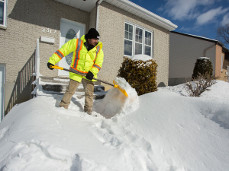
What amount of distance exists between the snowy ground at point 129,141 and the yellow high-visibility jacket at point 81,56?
3.10 feet

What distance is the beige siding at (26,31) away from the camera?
15.6ft

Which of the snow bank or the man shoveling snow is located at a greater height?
the man shoveling snow

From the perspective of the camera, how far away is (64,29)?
5781 mm

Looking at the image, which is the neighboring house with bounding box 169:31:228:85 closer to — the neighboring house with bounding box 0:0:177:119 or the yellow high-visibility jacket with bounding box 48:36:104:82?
the neighboring house with bounding box 0:0:177:119

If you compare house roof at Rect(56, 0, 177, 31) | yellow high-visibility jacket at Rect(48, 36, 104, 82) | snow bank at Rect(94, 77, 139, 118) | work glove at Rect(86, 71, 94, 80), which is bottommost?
snow bank at Rect(94, 77, 139, 118)

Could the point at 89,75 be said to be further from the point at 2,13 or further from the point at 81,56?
the point at 2,13

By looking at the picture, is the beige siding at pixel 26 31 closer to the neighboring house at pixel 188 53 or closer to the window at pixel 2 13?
the window at pixel 2 13

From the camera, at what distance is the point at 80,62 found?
2.92m

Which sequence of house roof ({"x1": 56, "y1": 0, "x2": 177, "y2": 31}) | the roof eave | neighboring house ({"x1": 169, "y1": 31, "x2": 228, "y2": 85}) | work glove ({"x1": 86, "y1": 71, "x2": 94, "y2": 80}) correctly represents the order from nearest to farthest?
1. work glove ({"x1": 86, "y1": 71, "x2": 94, "y2": 80})
2. house roof ({"x1": 56, "y1": 0, "x2": 177, "y2": 31})
3. the roof eave
4. neighboring house ({"x1": 169, "y1": 31, "x2": 228, "y2": 85})

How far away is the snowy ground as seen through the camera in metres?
1.40

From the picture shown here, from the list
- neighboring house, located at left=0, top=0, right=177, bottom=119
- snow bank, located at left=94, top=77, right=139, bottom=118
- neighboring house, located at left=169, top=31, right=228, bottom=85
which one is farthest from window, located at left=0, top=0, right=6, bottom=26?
neighboring house, located at left=169, top=31, right=228, bottom=85

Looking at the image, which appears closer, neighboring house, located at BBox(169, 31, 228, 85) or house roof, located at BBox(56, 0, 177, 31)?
house roof, located at BBox(56, 0, 177, 31)

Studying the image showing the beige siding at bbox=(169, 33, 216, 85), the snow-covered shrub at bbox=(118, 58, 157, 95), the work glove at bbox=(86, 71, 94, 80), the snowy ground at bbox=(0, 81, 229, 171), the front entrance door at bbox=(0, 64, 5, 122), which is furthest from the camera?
the beige siding at bbox=(169, 33, 216, 85)

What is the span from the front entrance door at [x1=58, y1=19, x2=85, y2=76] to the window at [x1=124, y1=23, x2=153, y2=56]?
6.86ft
